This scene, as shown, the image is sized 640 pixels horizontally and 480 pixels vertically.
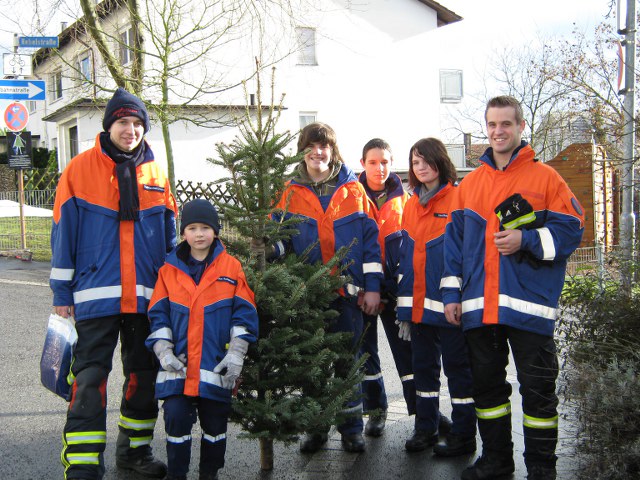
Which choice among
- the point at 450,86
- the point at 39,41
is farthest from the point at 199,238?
the point at 450,86

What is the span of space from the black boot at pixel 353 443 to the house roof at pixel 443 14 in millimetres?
29198

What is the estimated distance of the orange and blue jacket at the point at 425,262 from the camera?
5070 millimetres

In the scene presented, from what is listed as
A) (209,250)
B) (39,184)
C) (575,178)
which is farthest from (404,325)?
(39,184)

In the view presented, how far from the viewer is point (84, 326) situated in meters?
4.51

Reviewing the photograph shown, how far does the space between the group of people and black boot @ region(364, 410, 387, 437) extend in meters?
0.37

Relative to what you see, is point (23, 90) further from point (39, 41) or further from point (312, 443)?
point (312, 443)

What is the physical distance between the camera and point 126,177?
459 cm

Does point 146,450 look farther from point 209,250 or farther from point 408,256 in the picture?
point 408,256

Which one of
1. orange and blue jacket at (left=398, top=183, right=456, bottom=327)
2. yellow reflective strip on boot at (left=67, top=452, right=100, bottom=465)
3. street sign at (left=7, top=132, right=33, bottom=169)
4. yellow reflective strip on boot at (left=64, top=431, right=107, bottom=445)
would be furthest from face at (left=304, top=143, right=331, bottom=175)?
street sign at (left=7, top=132, right=33, bottom=169)

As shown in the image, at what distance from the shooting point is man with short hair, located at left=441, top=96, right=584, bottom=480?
13.8 feet

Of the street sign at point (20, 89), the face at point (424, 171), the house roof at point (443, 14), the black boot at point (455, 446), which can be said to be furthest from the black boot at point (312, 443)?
the house roof at point (443, 14)

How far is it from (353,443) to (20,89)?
41.9 ft

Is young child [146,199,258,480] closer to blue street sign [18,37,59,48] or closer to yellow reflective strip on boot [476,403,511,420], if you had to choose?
yellow reflective strip on boot [476,403,511,420]

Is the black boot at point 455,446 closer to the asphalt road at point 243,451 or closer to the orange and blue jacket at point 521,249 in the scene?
the asphalt road at point 243,451
